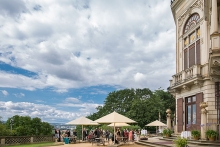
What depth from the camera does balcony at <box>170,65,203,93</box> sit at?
21.3 m

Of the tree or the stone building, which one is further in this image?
the tree

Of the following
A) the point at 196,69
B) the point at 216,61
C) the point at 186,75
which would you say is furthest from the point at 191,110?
the point at 216,61

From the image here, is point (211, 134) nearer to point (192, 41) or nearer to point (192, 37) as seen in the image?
point (192, 41)

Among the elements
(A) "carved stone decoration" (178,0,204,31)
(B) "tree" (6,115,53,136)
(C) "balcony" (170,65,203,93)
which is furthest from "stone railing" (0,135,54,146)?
(A) "carved stone decoration" (178,0,204,31)

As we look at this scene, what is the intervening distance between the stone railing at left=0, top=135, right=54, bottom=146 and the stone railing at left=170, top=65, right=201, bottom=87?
13645 millimetres

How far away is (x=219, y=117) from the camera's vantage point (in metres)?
19.7

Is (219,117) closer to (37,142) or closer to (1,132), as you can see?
(37,142)

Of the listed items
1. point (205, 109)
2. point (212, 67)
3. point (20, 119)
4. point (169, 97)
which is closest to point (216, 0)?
point (212, 67)

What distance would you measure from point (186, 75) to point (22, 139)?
51.5 ft

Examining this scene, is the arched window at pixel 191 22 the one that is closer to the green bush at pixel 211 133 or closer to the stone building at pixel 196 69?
the stone building at pixel 196 69

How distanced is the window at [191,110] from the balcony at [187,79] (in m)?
1.15

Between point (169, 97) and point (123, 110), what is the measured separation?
11.3 metres

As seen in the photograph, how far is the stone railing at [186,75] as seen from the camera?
21.6 m

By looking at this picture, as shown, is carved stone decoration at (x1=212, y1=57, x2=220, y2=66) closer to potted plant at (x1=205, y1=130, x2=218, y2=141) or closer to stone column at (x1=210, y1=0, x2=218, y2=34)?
stone column at (x1=210, y1=0, x2=218, y2=34)
